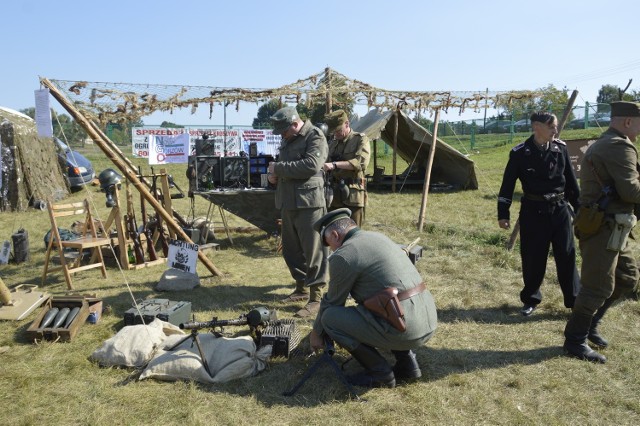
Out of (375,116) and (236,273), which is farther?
(375,116)

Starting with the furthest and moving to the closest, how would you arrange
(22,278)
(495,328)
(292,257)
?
(22,278) → (292,257) → (495,328)

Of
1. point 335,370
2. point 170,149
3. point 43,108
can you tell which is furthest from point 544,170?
point 170,149

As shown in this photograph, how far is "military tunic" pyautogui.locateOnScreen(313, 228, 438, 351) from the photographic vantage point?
3.04m

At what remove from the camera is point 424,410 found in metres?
3.03

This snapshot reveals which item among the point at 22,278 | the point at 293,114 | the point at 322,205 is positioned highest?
the point at 293,114

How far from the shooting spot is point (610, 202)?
11.6 ft

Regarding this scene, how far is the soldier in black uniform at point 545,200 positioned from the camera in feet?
14.1

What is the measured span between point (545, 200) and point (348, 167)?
7.61 ft

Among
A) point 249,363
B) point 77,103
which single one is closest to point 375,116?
point 77,103

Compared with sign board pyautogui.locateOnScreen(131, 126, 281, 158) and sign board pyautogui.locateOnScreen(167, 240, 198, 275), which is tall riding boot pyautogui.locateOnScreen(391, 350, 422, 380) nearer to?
sign board pyautogui.locateOnScreen(167, 240, 198, 275)

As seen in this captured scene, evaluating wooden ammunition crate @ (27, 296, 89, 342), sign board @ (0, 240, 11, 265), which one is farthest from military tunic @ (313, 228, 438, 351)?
sign board @ (0, 240, 11, 265)

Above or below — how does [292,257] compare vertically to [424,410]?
above

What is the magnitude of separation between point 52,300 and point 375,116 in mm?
9428

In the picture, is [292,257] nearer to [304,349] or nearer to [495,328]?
[304,349]
